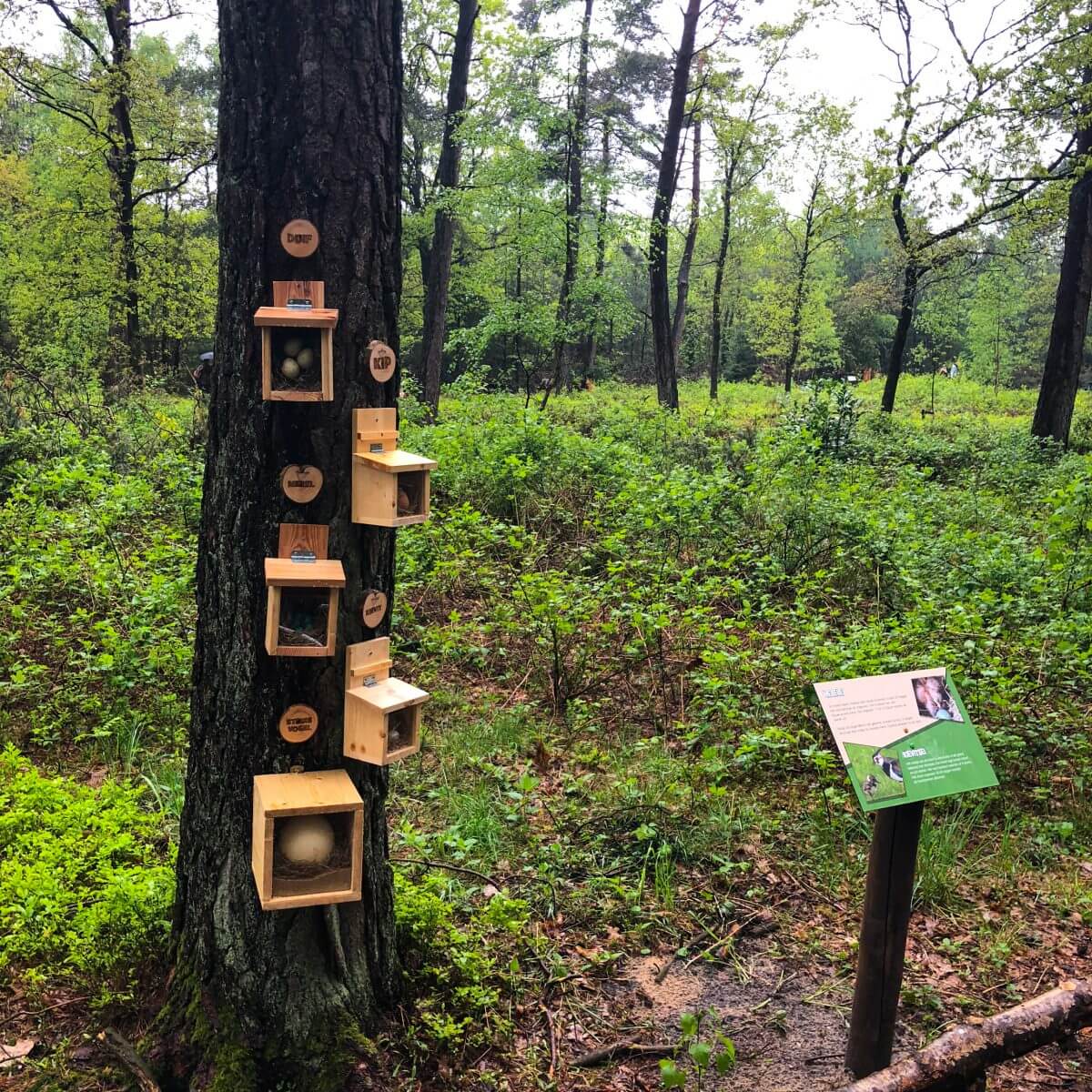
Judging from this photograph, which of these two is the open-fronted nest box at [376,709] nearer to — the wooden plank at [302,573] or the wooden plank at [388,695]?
the wooden plank at [388,695]

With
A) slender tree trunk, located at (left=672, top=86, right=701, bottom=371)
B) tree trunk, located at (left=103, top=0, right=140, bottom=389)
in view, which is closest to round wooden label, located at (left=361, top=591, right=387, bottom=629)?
tree trunk, located at (left=103, top=0, right=140, bottom=389)

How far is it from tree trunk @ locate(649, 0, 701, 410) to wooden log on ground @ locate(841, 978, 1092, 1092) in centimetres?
1170

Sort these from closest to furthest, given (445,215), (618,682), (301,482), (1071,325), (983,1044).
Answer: (301,482), (983,1044), (618,682), (1071,325), (445,215)

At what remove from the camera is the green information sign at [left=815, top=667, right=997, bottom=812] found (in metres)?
2.28

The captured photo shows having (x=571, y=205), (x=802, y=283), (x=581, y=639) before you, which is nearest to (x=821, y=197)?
(x=802, y=283)

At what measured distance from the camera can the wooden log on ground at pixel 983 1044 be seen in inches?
81.6

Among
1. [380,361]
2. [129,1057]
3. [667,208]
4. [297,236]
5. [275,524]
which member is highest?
[667,208]

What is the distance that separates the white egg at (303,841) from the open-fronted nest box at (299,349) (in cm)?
110

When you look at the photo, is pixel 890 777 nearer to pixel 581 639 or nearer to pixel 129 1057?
pixel 129 1057

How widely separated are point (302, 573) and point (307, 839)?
0.71m

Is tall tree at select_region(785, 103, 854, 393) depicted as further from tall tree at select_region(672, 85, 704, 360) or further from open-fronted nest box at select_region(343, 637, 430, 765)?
open-fronted nest box at select_region(343, 637, 430, 765)

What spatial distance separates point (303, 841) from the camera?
211 centimetres

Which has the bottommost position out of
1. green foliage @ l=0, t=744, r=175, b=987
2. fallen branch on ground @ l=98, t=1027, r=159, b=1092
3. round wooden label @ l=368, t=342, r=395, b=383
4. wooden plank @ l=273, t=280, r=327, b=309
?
fallen branch on ground @ l=98, t=1027, r=159, b=1092

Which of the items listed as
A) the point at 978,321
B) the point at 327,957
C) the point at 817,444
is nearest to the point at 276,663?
the point at 327,957
